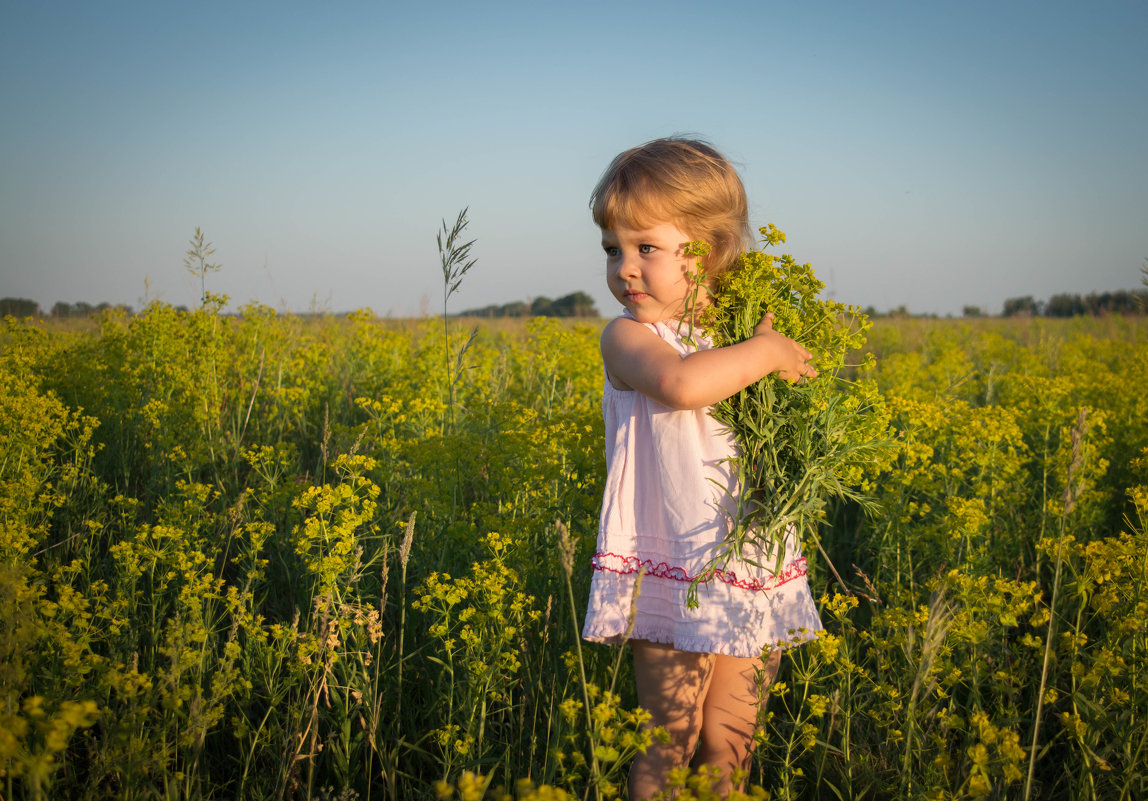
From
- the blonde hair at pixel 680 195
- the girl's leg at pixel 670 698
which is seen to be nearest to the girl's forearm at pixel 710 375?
the blonde hair at pixel 680 195

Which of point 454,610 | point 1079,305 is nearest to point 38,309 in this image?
point 454,610

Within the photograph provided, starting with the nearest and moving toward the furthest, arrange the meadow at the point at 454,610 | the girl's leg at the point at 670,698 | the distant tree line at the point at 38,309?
the meadow at the point at 454,610 → the girl's leg at the point at 670,698 → the distant tree line at the point at 38,309

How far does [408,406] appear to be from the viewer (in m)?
4.03

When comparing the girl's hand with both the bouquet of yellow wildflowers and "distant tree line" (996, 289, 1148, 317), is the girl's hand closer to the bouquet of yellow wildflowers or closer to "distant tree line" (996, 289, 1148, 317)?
the bouquet of yellow wildflowers

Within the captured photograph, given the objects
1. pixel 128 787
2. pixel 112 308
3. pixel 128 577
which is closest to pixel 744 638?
pixel 128 787

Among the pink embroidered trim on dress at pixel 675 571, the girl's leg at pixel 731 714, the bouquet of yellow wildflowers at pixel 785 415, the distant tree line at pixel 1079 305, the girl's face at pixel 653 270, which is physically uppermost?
the distant tree line at pixel 1079 305

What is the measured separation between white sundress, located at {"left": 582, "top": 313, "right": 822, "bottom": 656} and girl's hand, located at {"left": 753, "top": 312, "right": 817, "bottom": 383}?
0.18m

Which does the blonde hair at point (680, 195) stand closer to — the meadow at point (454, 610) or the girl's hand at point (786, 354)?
the girl's hand at point (786, 354)

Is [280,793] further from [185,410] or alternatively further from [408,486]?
[185,410]

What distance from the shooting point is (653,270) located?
192cm

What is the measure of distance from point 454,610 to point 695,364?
55.7 inches

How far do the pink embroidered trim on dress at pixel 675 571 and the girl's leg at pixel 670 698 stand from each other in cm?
21

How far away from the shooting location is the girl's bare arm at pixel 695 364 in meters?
1.71

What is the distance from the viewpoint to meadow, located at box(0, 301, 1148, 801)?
1.69 metres
